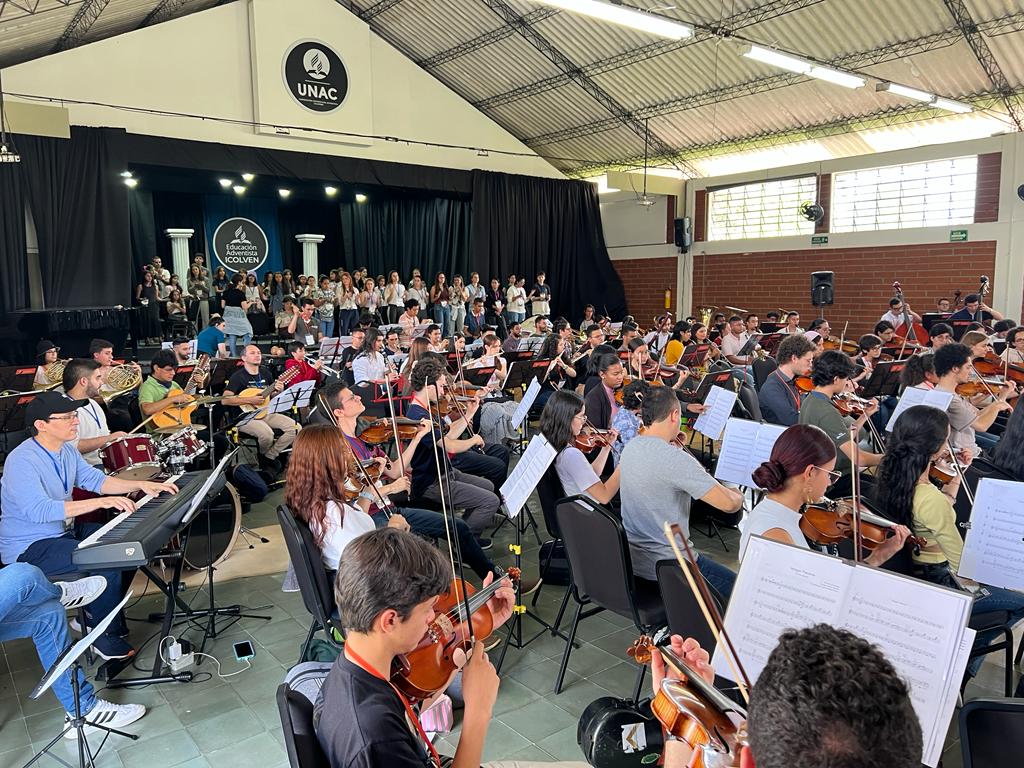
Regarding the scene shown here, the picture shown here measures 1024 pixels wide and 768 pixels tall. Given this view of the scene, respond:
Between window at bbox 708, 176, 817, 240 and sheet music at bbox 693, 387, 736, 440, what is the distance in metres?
12.1

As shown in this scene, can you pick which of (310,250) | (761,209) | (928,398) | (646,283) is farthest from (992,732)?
(310,250)

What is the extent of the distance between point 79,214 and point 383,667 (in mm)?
12804

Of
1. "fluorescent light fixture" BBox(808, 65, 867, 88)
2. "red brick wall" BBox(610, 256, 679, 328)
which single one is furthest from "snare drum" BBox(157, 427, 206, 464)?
"red brick wall" BBox(610, 256, 679, 328)

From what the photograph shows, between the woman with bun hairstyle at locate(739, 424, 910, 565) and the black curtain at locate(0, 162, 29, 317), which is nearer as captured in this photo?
the woman with bun hairstyle at locate(739, 424, 910, 565)

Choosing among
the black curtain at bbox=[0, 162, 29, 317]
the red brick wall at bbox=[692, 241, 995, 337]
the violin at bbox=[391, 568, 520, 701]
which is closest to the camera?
the violin at bbox=[391, 568, 520, 701]

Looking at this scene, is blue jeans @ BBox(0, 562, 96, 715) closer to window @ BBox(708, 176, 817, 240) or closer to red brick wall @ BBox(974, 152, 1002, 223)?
red brick wall @ BBox(974, 152, 1002, 223)

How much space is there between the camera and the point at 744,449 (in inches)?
151

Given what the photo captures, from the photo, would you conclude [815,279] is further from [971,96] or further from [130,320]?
[130,320]

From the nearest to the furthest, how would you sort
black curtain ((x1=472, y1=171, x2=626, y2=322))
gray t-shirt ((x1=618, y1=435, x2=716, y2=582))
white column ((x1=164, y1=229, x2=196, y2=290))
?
gray t-shirt ((x1=618, y1=435, x2=716, y2=582))
white column ((x1=164, y1=229, x2=196, y2=290))
black curtain ((x1=472, y1=171, x2=626, y2=322))

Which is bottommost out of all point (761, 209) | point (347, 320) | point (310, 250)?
point (347, 320)

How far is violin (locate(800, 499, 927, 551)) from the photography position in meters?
2.94

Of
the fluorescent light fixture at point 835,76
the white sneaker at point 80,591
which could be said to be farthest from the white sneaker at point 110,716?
the fluorescent light fixture at point 835,76

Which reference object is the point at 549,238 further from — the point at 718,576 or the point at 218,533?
the point at 718,576

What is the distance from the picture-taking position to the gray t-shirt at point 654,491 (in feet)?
10.4
